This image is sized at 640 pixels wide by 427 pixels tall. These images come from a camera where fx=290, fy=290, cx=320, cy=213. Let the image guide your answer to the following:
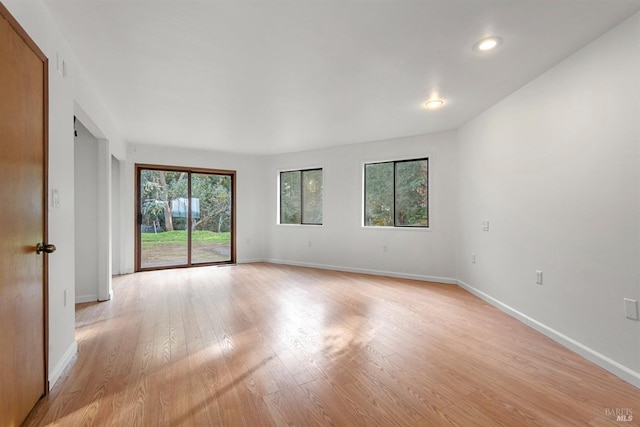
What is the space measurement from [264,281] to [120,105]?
3.16 meters

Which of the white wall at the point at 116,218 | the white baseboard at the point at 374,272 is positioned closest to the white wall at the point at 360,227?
the white baseboard at the point at 374,272

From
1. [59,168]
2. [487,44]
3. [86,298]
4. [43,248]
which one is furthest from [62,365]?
[487,44]

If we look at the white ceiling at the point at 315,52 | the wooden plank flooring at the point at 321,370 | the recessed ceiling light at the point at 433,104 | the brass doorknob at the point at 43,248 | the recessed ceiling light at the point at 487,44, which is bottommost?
the wooden plank flooring at the point at 321,370

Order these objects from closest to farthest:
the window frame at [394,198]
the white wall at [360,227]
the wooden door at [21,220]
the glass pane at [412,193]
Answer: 1. the wooden door at [21,220]
2. the white wall at [360,227]
3. the window frame at [394,198]
4. the glass pane at [412,193]

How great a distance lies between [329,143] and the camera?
18.2ft

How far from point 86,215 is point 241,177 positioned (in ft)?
10.5

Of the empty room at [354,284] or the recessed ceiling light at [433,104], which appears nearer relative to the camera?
the empty room at [354,284]

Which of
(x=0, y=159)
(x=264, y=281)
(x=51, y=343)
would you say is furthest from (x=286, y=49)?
(x=264, y=281)

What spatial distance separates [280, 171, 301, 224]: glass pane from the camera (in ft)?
21.1

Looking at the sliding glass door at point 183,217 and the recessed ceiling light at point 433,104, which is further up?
the recessed ceiling light at point 433,104

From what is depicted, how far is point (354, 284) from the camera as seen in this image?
183 inches

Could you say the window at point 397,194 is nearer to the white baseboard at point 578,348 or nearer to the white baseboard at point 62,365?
the white baseboard at point 578,348

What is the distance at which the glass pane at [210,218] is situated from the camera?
6.10 metres

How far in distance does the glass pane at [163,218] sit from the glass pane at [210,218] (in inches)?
7.6
